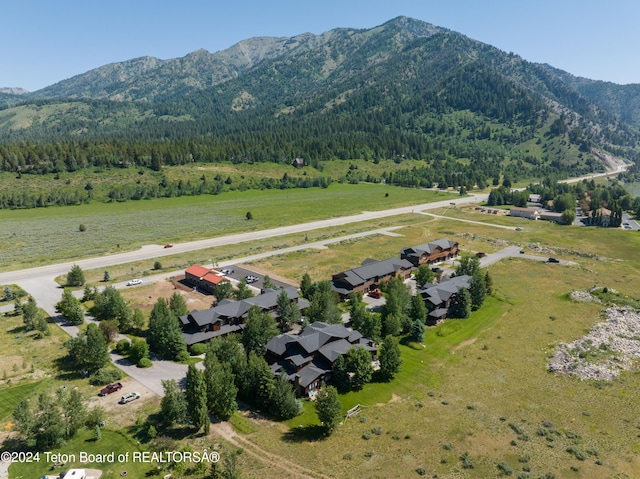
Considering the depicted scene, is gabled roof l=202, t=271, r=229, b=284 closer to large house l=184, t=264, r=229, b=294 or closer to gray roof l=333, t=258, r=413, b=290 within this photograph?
large house l=184, t=264, r=229, b=294

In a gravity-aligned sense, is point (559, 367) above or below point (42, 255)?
below

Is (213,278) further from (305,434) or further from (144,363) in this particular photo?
(305,434)

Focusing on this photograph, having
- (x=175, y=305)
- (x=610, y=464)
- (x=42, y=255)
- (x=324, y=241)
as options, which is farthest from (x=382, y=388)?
(x=42, y=255)

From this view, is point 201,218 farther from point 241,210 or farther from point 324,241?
point 324,241

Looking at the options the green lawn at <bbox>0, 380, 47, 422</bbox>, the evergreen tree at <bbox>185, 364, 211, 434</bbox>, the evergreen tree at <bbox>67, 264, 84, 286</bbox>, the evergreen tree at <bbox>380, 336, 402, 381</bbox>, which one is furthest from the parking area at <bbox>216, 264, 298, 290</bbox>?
the evergreen tree at <bbox>185, 364, 211, 434</bbox>

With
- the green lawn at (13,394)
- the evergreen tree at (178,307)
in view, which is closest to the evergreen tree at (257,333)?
the evergreen tree at (178,307)

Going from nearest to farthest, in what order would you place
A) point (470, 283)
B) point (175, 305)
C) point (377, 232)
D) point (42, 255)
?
point (175, 305) < point (470, 283) < point (42, 255) < point (377, 232)
